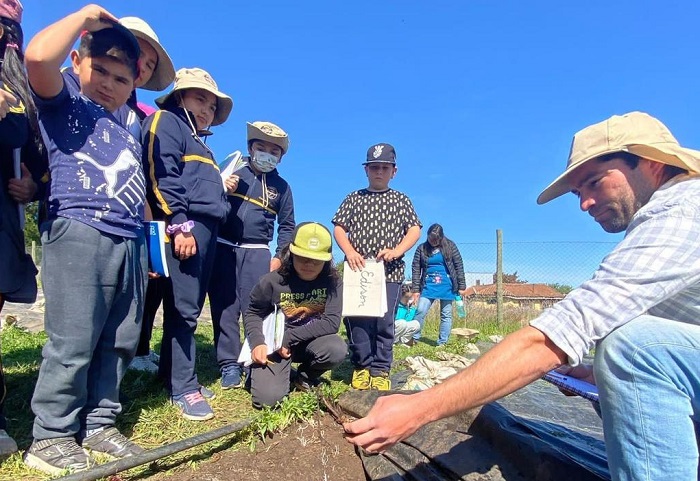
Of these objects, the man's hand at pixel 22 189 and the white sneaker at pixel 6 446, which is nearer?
the white sneaker at pixel 6 446

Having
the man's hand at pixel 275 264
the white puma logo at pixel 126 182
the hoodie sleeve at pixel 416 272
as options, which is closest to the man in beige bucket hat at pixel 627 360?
the white puma logo at pixel 126 182

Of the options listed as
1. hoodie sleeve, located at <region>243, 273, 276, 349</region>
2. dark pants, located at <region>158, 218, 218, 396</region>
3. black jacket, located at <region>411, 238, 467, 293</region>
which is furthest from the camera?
black jacket, located at <region>411, 238, 467, 293</region>

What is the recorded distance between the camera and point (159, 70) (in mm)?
3014

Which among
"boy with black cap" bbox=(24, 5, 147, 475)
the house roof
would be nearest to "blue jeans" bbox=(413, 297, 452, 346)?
the house roof

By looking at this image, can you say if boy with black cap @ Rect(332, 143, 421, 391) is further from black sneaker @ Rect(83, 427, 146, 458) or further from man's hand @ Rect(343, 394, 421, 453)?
man's hand @ Rect(343, 394, 421, 453)

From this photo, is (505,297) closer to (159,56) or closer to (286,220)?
(286,220)

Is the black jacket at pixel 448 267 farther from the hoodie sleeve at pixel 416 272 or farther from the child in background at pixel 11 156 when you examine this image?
the child in background at pixel 11 156

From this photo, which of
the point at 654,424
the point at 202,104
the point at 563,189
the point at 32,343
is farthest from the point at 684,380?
the point at 32,343

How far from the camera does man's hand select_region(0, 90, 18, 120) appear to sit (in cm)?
202

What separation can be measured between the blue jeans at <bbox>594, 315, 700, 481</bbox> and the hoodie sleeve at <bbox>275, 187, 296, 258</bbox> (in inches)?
112

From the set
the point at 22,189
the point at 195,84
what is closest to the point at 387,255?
the point at 195,84

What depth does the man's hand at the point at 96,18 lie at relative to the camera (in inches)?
82.4

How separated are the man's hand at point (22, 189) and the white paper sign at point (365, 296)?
229cm

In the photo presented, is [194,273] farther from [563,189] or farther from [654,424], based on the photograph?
[654,424]
